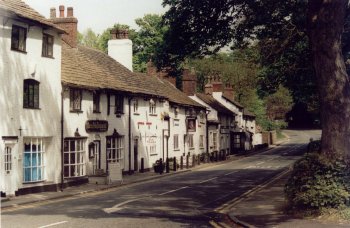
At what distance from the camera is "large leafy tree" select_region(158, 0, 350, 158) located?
14.8 meters

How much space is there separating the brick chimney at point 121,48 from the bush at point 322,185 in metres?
30.5

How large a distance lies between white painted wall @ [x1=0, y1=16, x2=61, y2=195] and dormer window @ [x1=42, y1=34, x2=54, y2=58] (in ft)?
0.89

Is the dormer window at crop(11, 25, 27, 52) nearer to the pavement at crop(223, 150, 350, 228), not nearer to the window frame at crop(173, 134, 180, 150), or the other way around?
the pavement at crop(223, 150, 350, 228)

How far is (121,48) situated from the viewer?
43406 mm

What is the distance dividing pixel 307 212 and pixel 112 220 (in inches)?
243

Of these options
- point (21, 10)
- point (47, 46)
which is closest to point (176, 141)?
point (47, 46)

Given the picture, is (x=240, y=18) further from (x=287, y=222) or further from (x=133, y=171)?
(x=133, y=171)

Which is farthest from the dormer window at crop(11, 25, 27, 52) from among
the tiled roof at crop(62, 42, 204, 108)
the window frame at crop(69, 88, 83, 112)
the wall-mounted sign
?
the wall-mounted sign

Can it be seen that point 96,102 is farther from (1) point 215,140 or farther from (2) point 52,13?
(1) point 215,140

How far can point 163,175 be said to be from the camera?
35.8 metres

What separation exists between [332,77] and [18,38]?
16284mm

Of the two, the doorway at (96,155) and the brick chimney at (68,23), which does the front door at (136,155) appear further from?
the brick chimney at (68,23)

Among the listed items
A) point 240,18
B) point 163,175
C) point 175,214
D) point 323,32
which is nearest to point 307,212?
point 175,214

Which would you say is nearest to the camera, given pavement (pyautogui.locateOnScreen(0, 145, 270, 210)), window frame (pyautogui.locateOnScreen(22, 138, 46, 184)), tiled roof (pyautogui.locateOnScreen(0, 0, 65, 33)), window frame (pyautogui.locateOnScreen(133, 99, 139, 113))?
pavement (pyautogui.locateOnScreen(0, 145, 270, 210))
